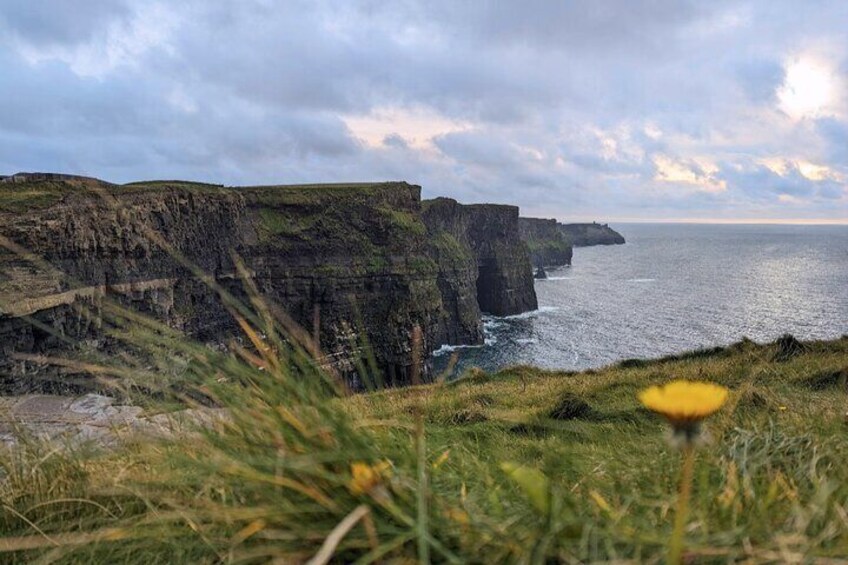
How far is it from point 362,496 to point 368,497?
0.02 m

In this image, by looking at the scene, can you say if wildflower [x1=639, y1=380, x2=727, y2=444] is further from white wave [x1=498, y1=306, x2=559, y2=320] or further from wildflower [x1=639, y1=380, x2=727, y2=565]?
white wave [x1=498, y1=306, x2=559, y2=320]

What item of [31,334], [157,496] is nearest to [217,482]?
[157,496]

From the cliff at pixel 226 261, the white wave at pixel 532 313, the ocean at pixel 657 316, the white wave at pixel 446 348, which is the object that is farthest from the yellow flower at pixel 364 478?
the white wave at pixel 532 313

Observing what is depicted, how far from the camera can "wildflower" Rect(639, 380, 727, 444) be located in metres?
1.52

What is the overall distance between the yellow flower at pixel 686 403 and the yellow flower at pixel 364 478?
1.04m

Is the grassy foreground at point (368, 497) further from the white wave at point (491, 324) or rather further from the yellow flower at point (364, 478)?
the white wave at point (491, 324)

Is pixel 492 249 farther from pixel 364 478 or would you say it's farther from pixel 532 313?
pixel 364 478

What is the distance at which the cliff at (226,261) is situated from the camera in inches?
1431

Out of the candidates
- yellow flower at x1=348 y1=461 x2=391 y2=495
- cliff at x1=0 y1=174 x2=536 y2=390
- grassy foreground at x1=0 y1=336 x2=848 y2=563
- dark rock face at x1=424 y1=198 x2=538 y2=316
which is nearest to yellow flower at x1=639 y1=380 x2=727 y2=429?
grassy foreground at x1=0 y1=336 x2=848 y2=563

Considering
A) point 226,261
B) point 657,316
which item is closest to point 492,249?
point 657,316

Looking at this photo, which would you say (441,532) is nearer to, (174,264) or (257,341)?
(257,341)

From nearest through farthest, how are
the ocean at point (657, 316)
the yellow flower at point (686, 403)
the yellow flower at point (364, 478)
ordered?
the yellow flower at point (686, 403), the yellow flower at point (364, 478), the ocean at point (657, 316)

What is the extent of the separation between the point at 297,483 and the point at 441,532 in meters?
0.58

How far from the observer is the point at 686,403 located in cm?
155
